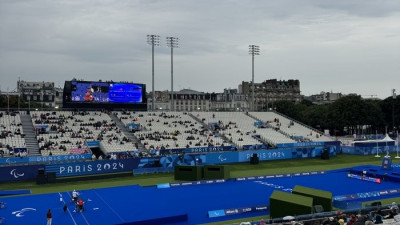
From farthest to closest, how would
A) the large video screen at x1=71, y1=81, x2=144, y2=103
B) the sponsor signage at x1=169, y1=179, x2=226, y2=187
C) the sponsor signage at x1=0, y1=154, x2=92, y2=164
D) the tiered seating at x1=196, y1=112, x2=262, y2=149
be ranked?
1. the tiered seating at x1=196, y1=112, x2=262, y2=149
2. the large video screen at x1=71, y1=81, x2=144, y2=103
3. the sponsor signage at x1=0, y1=154, x2=92, y2=164
4. the sponsor signage at x1=169, y1=179, x2=226, y2=187

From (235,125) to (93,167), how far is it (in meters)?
31.0

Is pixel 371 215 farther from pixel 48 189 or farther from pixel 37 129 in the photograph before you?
pixel 37 129

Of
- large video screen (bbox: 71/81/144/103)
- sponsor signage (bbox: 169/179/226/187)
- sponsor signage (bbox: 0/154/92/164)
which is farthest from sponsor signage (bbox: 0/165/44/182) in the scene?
large video screen (bbox: 71/81/144/103)

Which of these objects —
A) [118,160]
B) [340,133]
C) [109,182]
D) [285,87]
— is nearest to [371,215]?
[109,182]

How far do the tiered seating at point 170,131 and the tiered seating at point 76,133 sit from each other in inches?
125

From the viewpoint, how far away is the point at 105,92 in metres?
56.9

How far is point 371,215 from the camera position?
19797mm

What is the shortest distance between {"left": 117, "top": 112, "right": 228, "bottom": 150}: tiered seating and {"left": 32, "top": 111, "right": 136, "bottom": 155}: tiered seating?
317 centimetres

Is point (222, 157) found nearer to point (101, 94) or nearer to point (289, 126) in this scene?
point (101, 94)

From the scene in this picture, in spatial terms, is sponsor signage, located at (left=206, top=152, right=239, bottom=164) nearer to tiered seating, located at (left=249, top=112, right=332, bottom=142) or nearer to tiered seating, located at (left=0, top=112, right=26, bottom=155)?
tiered seating, located at (left=249, top=112, right=332, bottom=142)

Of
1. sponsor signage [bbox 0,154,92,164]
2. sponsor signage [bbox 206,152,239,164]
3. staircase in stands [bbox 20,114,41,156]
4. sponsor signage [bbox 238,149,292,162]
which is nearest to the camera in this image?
sponsor signage [bbox 0,154,92,164]

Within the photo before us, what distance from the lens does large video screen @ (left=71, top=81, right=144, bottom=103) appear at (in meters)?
55.2

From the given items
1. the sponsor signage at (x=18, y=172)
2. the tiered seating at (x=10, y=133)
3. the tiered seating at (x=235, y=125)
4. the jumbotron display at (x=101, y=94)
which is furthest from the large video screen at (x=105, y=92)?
the sponsor signage at (x=18, y=172)

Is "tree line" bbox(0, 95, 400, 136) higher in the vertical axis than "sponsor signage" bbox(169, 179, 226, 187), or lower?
higher
